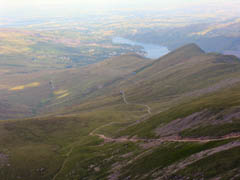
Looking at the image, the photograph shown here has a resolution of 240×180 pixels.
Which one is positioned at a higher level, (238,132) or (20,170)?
(238,132)

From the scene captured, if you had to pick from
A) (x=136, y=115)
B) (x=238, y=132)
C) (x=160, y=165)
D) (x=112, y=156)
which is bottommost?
(x=136, y=115)

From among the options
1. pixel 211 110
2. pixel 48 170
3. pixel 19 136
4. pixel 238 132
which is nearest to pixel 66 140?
pixel 19 136

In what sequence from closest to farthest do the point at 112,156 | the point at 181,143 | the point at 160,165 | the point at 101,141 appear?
the point at 160,165 < the point at 181,143 < the point at 112,156 < the point at 101,141

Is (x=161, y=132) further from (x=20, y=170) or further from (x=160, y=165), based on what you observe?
(x=20, y=170)

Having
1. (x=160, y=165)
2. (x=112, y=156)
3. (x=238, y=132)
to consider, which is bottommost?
(x=112, y=156)

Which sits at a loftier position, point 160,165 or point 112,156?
point 160,165

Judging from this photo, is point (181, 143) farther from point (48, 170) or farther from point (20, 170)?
point (20, 170)

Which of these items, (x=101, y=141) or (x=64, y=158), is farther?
(x=101, y=141)

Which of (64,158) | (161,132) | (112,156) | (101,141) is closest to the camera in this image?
(112,156)

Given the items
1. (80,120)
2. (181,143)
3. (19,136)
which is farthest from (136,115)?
(181,143)
